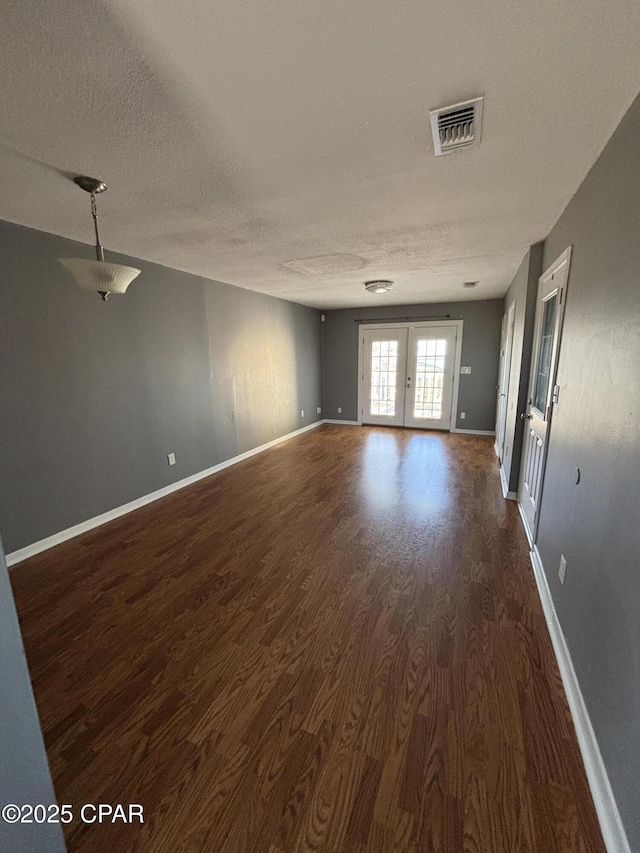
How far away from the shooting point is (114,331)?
10.3 feet

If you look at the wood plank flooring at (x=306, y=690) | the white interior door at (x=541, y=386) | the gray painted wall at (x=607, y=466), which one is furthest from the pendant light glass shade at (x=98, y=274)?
the white interior door at (x=541, y=386)

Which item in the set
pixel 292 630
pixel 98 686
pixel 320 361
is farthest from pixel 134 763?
pixel 320 361

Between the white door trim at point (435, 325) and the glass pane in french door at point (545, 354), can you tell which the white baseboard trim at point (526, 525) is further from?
the white door trim at point (435, 325)

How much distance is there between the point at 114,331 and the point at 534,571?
3939 millimetres

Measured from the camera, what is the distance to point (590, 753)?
1.22 metres

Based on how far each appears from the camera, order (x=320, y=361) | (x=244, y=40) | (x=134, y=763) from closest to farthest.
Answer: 1. (x=244, y=40)
2. (x=134, y=763)
3. (x=320, y=361)

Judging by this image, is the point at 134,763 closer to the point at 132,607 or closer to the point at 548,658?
the point at 132,607

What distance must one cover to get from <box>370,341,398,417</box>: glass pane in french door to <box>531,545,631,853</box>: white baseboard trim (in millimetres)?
5285

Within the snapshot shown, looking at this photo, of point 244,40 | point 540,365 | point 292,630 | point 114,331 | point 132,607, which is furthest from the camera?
point 114,331

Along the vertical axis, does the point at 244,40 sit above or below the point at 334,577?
above

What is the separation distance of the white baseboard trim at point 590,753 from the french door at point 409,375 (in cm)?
501

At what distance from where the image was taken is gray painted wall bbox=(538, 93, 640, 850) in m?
1.06

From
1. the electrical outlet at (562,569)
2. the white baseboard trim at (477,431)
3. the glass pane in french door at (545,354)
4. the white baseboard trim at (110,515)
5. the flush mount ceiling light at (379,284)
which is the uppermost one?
the flush mount ceiling light at (379,284)

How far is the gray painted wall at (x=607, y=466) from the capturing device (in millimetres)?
1057
